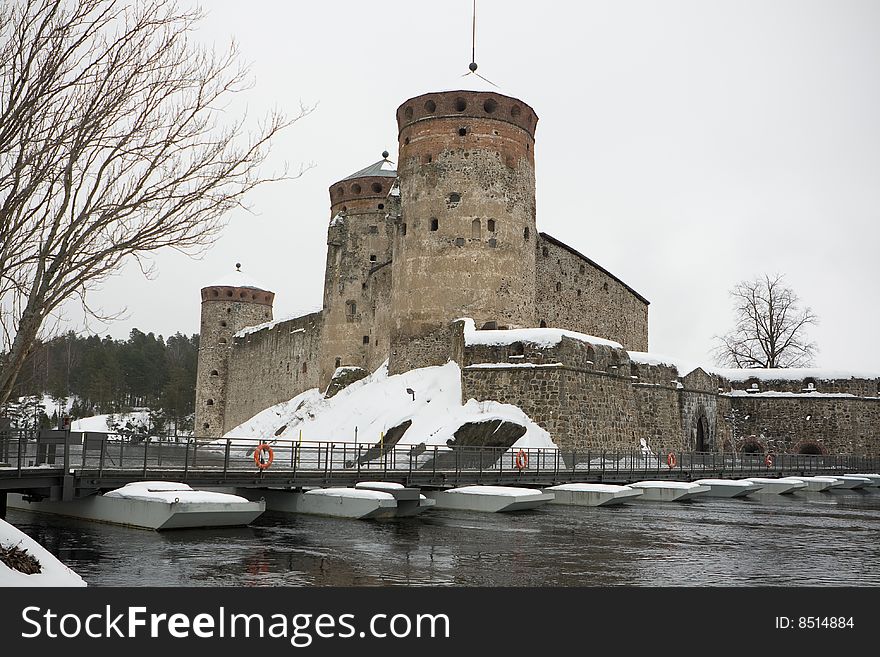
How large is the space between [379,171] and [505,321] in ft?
42.3

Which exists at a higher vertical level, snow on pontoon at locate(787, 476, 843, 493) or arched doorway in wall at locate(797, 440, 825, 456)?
arched doorway in wall at locate(797, 440, 825, 456)

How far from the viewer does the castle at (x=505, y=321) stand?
1087 inches

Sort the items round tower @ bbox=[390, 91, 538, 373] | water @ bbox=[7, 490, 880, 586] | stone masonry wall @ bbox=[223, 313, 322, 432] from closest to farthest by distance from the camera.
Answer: water @ bbox=[7, 490, 880, 586], round tower @ bbox=[390, 91, 538, 373], stone masonry wall @ bbox=[223, 313, 322, 432]

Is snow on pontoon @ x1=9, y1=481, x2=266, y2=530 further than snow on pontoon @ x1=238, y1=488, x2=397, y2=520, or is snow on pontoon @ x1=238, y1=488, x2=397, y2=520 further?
snow on pontoon @ x1=238, y1=488, x2=397, y2=520

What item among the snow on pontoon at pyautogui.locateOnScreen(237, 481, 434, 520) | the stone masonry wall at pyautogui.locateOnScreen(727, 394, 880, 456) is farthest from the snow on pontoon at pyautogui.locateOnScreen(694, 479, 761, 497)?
the stone masonry wall at pyautogui.locateOnScreen(727, 394, 880, 456)

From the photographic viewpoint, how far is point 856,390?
126 feet

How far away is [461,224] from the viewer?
30.5 m

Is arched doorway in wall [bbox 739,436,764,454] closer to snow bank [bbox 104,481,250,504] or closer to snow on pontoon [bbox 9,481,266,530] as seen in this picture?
snow on pontoon [bbox 9,481,266,530]

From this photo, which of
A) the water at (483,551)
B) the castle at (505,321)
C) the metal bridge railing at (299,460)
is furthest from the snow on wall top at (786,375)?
the water at (483,551)

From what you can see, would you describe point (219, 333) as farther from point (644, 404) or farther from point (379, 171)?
point (644, 404)

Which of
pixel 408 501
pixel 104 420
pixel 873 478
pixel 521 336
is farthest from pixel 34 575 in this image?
pixel 104 420

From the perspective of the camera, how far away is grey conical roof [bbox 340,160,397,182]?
3975 centimetres
